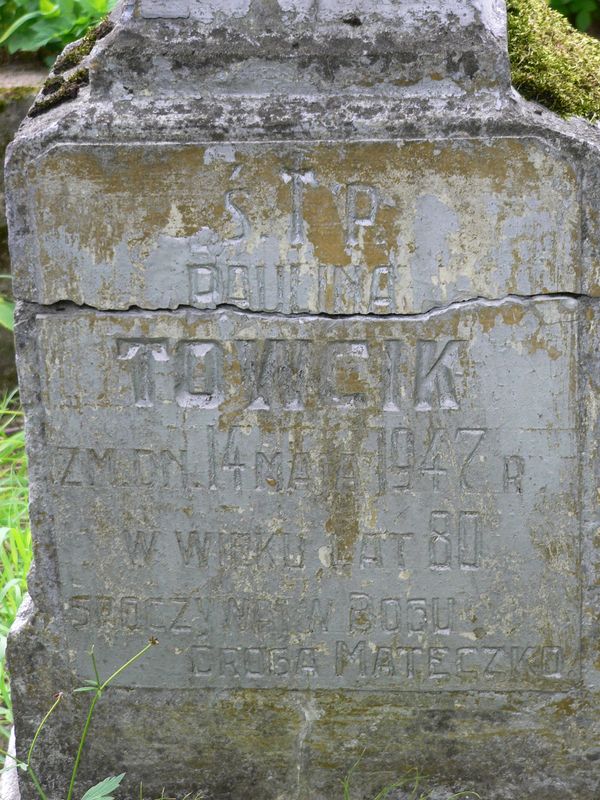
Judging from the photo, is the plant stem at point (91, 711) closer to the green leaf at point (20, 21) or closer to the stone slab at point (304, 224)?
the stone slab at point (304, 224)

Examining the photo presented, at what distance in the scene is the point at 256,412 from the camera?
2.28m

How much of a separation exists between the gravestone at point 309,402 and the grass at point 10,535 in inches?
24.0

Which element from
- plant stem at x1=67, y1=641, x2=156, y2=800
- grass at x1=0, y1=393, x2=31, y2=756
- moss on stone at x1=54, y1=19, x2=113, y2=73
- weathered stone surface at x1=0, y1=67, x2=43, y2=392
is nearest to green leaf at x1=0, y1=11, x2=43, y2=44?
weathered stone surface at x1=0, y1=67, x2=43, y2=392

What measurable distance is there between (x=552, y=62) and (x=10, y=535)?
87.9 inches

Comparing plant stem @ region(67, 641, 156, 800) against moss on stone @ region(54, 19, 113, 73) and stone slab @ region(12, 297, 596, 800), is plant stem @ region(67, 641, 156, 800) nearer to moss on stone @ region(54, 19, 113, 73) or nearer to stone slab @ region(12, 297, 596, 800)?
stone slab @ region(12, 297, 596, 800)

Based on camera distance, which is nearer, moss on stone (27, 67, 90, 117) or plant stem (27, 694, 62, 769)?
moss on stone (27, 67, 90, 117)

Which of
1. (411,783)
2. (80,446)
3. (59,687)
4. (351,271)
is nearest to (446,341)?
(351,271)

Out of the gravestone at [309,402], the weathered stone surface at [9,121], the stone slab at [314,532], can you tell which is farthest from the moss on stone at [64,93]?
the weathered stone surface at [9,121]

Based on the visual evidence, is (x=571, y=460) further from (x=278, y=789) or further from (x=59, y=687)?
(x=59, y=687)

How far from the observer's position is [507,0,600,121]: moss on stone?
2191mm

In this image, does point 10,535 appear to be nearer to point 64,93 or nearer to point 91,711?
point 91,711

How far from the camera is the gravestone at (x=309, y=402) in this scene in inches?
82.7

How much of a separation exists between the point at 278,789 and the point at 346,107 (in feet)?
4.86

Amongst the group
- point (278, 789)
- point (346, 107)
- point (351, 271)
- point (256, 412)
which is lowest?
point (278, 789)
